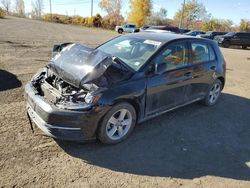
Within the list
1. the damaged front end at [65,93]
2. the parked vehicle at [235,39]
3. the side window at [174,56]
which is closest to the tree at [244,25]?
the parked vehicle at [235,39]

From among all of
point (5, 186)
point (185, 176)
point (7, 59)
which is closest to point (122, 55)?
point (185, 176)

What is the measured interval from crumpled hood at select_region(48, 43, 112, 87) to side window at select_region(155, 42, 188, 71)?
1058 mm

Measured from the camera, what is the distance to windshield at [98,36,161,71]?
4.35m

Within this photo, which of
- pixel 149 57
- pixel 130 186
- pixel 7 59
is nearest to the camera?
pixel 130 186

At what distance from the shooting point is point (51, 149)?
371cm

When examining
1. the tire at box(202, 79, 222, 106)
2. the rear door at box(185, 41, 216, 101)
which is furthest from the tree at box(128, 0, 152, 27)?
the rear door at box(185, 41, 216, 101)

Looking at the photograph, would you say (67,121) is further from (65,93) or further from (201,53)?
(201,53)

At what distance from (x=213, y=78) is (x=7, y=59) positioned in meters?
6.99

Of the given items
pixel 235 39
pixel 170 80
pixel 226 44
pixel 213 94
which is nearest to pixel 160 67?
pixel 170 80

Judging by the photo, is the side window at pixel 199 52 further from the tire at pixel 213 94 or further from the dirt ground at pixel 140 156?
the dirt ground at pixel 140 156

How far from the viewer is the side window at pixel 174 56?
4.46 meters

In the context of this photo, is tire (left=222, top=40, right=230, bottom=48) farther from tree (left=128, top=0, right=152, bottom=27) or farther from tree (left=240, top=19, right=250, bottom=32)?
tree (left=128, top=0, right=152, bottom=27)

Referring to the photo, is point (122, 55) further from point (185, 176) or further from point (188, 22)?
point (188, 22)

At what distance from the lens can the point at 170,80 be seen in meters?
4.57
